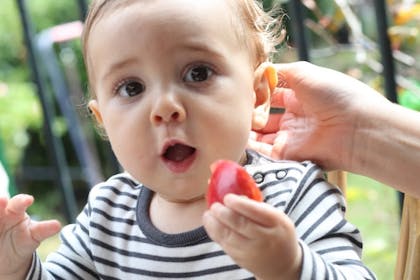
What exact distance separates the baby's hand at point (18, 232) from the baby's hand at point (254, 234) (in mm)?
260

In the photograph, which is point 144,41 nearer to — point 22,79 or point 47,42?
point 47,42

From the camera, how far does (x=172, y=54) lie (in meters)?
0.87

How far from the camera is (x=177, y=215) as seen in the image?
977mm

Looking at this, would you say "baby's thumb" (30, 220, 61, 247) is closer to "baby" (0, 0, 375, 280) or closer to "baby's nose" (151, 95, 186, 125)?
"baby" (0, 0, 375, 280)

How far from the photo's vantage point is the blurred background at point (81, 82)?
1.66 meters

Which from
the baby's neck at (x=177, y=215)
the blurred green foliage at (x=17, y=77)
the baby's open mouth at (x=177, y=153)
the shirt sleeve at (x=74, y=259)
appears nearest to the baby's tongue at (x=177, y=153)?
the baby's open mouth at (x=177, y=153)

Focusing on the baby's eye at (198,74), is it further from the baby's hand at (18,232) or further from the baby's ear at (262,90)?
the baby's hand at (18,232)

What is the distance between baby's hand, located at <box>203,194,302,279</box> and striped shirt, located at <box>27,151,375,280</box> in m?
0.05

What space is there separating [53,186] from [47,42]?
0.91 m

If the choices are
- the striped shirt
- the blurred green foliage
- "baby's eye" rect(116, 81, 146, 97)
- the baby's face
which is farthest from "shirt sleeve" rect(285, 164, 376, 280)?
the blurred green foliage

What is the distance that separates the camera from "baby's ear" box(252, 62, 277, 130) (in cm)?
100

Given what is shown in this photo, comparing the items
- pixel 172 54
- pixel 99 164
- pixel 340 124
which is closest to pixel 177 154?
pixel 172 54

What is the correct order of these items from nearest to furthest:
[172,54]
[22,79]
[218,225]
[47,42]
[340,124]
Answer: [218,225]
[172,54]
[340,124]
[47,42]
[22,79]

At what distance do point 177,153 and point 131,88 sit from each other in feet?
0.35
